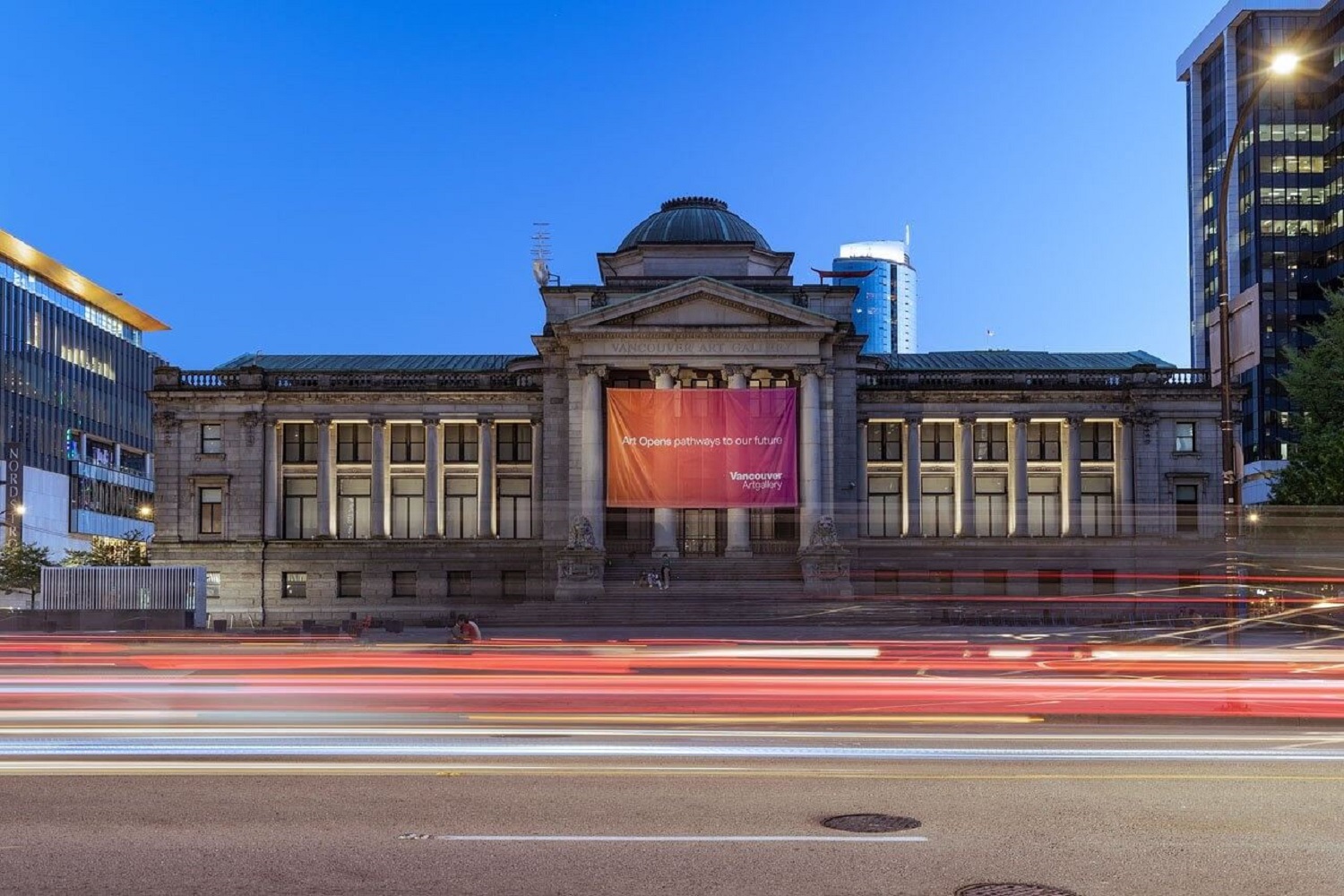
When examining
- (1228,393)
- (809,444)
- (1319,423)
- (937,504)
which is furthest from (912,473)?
(1228,393)

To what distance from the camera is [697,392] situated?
69312 millimetres

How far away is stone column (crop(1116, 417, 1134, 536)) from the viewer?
79688 millimetres

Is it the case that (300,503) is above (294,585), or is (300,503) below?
above

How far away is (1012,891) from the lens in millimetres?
11477

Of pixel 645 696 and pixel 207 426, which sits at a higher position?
pixel 207 426

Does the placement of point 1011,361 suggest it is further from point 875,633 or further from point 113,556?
point 113,556

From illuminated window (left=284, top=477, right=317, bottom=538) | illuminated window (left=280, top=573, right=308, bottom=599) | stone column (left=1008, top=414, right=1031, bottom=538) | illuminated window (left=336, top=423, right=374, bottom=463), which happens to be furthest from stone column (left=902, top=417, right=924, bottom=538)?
illuminated window (left=280, top=573, right=308, bottom=599)

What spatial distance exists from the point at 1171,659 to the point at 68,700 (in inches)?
852

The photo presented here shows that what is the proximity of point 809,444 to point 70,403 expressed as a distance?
74.9 meters

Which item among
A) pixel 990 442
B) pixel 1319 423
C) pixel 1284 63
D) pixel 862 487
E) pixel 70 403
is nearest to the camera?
pixel 1284 63

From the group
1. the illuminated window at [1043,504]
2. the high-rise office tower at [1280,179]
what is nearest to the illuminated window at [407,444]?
the illuminated window at [1043,504]

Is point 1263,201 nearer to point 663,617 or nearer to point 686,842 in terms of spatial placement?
point 663,617

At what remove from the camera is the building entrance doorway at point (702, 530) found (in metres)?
77.8

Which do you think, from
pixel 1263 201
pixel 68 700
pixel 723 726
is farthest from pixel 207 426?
pixel 1263 201
